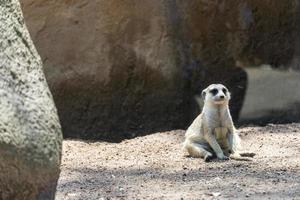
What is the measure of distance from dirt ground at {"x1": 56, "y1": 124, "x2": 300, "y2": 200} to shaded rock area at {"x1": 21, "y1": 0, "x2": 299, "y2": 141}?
1.89 ft

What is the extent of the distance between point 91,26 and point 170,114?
54.1 inches

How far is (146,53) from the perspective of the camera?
8.55 m

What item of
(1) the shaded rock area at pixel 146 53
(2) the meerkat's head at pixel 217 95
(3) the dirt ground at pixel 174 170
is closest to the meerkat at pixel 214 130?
(2) the meerkat's head at pixel 217 95

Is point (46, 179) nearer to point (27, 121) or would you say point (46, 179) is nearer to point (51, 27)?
point (27, 121)

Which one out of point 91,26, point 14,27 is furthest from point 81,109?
point 14,27

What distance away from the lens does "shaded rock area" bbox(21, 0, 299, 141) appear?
8.43 meters

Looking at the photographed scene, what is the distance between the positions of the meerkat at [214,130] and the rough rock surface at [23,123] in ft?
11.7

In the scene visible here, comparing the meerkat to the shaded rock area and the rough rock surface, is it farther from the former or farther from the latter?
the rough rock surface

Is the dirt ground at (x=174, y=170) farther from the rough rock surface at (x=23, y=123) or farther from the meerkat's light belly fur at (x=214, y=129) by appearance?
→ the rough rock surface at (x=23, y=123)

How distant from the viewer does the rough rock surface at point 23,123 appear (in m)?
3.17

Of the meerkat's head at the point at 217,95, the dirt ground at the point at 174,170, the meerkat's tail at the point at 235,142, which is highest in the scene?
the meerkat's head at the point at 217,95

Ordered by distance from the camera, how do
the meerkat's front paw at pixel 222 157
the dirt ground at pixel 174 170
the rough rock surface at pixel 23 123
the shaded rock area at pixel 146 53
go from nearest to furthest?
the rough rock surface at pixel 23 123 < the dirt ground at pixel 174 170 < the meerkat's front paw at pixel 222 157 < the shaded rock area at pixel 146 53

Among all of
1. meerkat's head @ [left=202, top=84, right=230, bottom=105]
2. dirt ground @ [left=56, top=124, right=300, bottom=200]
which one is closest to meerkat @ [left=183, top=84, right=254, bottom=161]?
meerkat's head @ [left=202, top=84, right=230, bottom=105]

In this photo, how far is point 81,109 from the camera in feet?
28.2
